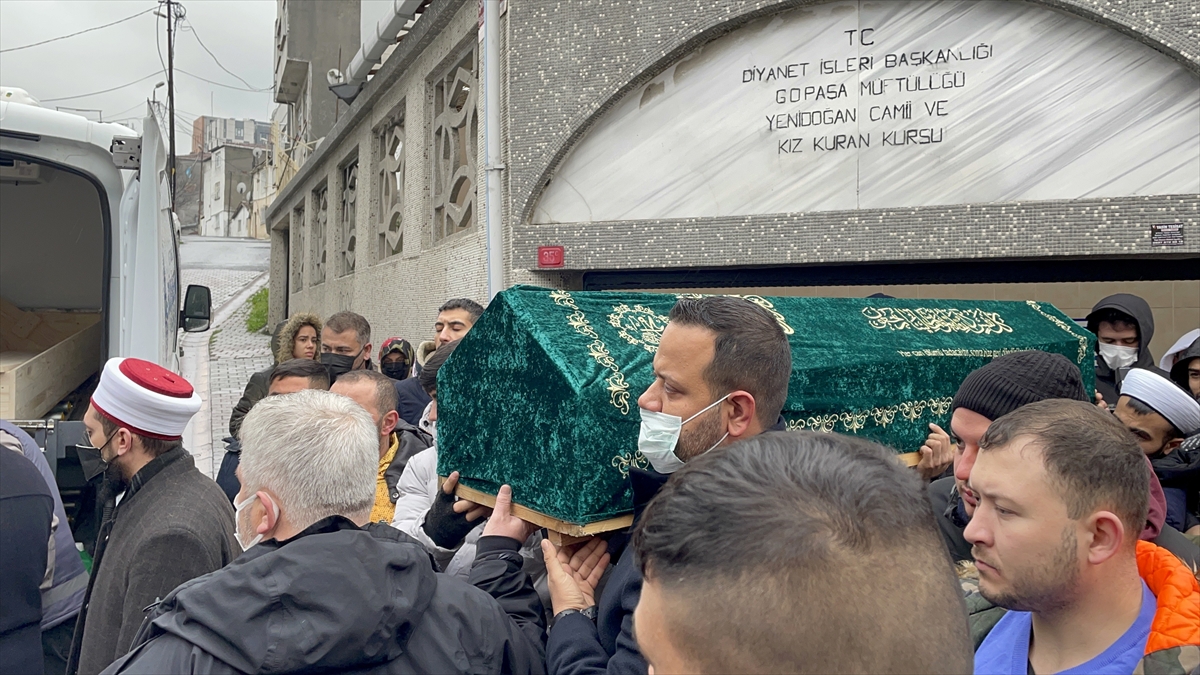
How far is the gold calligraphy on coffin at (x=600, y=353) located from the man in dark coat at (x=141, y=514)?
1198mm

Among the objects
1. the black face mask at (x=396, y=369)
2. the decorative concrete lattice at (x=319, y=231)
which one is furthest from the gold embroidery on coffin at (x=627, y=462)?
the decorative concrete lattice at (x=319, y=231)

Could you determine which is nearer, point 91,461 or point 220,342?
point 91,461

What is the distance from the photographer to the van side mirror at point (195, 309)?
599 centimetres

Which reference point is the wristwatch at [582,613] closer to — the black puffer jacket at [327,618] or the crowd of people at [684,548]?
the crowd of people at [684,548]

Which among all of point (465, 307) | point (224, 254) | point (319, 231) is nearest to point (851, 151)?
point (465, 307)

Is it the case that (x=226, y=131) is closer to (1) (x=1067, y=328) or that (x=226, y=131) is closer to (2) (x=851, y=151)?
(2) (x=851, y=151)

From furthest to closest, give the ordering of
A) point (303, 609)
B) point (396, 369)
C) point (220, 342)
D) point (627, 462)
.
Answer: point (220, 342) < point (396, 369) < point (627, 462) < point (303, 609)

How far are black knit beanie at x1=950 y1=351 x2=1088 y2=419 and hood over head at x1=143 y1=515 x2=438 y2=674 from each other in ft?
5.26

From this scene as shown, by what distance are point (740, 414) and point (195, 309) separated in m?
5.03

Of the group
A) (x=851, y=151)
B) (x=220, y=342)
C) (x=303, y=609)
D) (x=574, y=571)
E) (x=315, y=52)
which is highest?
(x=315, y=52)

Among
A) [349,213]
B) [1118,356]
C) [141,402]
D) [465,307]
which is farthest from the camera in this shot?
[349,213]

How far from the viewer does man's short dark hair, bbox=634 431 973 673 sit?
2.69ft

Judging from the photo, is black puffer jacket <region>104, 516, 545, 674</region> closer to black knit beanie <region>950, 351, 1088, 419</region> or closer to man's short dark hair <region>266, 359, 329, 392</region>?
black knit beanie <region>950, 351, 1088, 419</region>

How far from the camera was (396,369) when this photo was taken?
6492 mm
